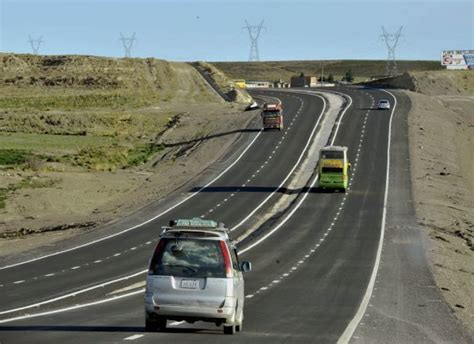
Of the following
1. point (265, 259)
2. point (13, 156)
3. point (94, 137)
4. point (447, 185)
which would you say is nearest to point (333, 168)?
point (447, 185)

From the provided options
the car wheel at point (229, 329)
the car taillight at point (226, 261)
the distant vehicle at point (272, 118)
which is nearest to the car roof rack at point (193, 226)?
the car taillight at point (226, 261)

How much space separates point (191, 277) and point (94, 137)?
353 feet

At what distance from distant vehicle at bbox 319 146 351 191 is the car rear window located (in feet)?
174

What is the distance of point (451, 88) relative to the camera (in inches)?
6885

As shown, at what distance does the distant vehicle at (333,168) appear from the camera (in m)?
72.6

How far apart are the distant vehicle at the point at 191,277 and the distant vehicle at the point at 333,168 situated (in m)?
53.1

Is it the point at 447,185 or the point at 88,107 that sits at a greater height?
the point at 88,107

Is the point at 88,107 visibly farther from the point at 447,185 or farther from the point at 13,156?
the point at 447,185

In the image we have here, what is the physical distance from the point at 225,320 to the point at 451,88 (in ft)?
525

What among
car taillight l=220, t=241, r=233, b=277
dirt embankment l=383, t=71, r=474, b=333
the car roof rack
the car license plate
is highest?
the car roof rack

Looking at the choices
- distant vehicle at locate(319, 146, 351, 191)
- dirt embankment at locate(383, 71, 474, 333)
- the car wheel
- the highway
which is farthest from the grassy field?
the car wheel

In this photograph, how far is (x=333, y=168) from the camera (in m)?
72.5

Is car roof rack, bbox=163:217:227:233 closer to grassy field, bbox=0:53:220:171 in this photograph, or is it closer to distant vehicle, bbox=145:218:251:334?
distant vehicle, bbox=145:218:251:334

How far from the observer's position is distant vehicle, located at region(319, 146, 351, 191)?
72562 mm
